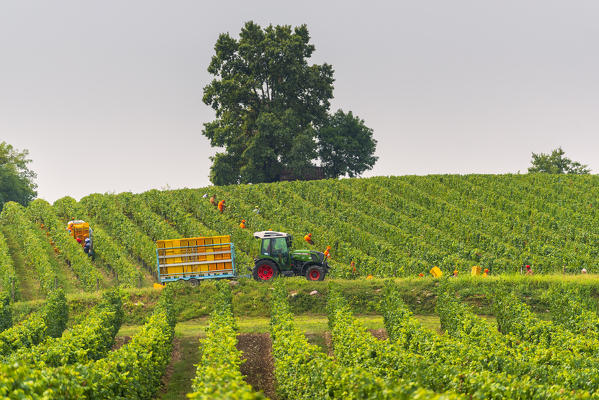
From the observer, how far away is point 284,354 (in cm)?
1524

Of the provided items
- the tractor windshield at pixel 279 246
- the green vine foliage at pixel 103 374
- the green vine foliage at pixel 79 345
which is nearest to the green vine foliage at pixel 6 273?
the green vine foliage at pixel 79 345

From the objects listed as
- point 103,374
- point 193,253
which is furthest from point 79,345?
point 193,253

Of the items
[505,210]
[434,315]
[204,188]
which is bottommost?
[434,315]

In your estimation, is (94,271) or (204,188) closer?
(94,271)

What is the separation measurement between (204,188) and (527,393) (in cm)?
4141

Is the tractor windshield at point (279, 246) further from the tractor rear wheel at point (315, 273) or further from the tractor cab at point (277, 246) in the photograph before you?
the tractor rear wheel at point (315, 273)

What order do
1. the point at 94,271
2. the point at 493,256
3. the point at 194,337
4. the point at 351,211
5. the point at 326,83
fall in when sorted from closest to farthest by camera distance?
the point at 194,337
the point at 94,271
the point at 493,256
the point at 351,211
the point at 326,83

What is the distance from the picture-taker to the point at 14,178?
243 ft

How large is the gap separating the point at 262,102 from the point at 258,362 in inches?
1692

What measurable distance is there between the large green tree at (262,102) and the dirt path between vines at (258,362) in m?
35.6

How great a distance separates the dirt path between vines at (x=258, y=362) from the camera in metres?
17.5

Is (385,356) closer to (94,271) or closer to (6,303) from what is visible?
(6,303)

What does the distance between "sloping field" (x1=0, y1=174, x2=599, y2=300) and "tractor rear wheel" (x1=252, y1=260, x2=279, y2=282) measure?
5.98 metres

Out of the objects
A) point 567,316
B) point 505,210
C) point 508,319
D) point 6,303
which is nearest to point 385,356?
point 508,319
